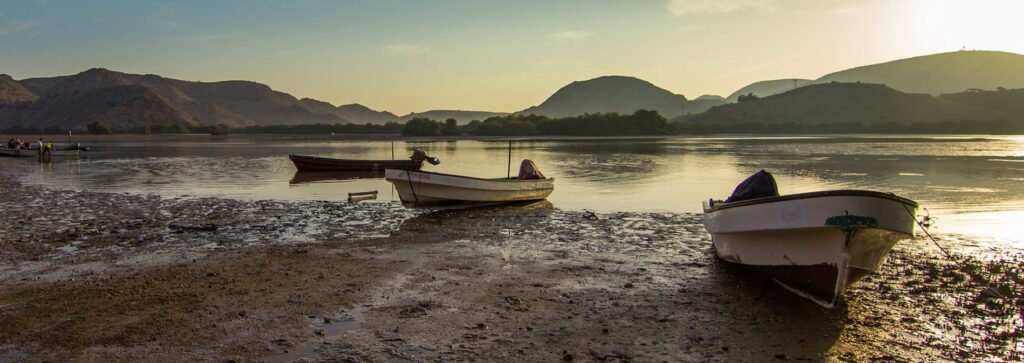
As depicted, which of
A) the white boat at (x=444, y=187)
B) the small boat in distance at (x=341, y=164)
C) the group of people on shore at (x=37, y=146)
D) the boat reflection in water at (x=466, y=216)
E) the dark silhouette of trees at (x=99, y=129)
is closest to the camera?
the boat reflection in water at (x=466, y=216)

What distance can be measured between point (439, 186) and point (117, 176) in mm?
23277

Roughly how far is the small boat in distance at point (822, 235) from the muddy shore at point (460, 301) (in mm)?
462

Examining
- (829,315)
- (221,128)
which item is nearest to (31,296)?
(829,315)

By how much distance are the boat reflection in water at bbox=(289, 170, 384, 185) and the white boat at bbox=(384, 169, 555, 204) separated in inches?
495

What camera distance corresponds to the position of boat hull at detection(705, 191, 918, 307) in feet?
25.8

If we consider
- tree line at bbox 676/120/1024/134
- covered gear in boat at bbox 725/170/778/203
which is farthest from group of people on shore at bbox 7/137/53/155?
tree line at bbox 676/120/1024/134

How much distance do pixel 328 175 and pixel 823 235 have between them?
106 ft

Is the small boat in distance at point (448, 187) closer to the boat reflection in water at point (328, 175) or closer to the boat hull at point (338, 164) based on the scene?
the boat reflection in water at point (328, 175)

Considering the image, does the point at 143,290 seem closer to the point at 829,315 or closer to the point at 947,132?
the point at 829,315

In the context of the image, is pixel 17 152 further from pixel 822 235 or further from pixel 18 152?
pixel 822 235

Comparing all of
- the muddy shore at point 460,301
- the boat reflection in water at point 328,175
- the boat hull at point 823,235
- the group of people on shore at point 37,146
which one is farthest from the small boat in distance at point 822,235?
the group of people on shore at point 37,146

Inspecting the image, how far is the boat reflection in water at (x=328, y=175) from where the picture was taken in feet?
107

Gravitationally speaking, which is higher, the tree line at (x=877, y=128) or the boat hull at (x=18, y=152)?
the tree line at (x=877, y=128)

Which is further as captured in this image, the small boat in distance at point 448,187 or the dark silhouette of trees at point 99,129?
the dark silhouette of trees at point 99,129
